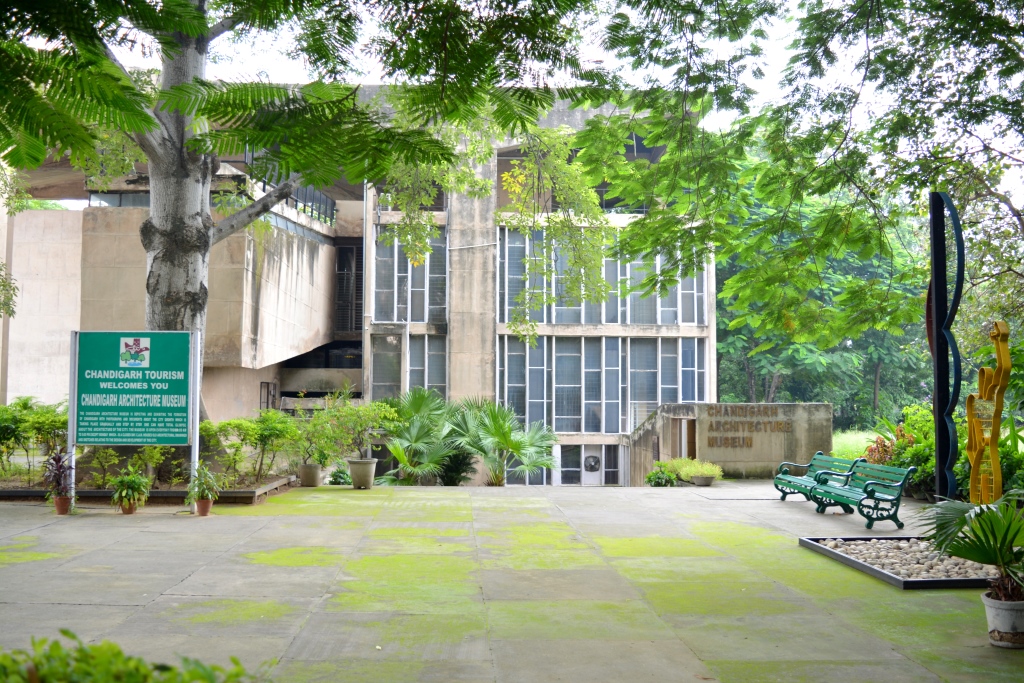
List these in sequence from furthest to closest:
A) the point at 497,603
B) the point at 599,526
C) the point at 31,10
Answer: the point at 599,526
the point at 497,603
the point at 31,10

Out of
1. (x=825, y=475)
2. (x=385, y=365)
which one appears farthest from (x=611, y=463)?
(x=825, y=475)

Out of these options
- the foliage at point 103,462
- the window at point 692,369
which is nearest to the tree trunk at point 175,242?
the foliage at point 103,462

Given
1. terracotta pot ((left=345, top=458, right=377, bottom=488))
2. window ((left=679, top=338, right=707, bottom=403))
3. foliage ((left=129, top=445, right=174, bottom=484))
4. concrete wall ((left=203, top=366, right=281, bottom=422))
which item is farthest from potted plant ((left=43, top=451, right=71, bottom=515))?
window ((left=679, top=338, right=707, bottom=403))

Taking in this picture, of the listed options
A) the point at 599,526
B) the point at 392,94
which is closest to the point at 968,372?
the point at 599,526

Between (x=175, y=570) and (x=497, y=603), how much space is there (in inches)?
117

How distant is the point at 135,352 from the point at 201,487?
6.48 ft

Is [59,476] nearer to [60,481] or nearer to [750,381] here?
[60,481]

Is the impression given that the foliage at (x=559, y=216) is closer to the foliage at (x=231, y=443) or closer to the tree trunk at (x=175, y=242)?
the tree trunk at (x=175, y=242)

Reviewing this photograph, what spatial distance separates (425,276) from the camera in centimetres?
2947

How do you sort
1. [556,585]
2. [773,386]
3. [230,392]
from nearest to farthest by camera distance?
[556,585], [230,392], [773,386]

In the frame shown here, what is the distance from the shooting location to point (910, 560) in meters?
8.38

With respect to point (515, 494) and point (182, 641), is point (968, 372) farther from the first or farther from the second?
point (182, 641)

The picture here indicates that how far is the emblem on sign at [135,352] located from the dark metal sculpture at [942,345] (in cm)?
932

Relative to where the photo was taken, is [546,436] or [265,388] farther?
[265,388]
